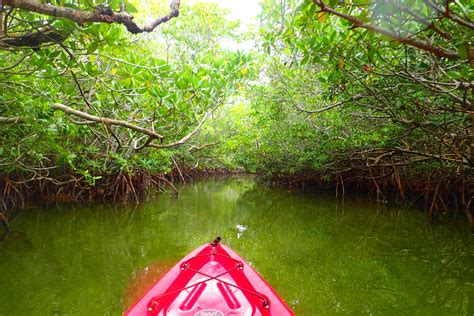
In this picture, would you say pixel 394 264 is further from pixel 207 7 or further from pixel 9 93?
pixel 207 7

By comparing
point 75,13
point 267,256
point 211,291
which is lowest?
point 267,256

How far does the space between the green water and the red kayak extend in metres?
0.53

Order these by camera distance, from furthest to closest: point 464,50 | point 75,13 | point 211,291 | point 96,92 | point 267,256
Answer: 1. point 96,92
2. point 267,256
3. point 211,291
4. point 75,13
5. point 464,50

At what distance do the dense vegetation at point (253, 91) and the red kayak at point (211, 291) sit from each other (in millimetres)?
1254

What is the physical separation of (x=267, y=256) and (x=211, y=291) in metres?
1.92

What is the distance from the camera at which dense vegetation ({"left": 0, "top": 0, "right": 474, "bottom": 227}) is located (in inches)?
86.7

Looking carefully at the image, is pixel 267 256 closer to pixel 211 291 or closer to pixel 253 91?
pixel 211 291

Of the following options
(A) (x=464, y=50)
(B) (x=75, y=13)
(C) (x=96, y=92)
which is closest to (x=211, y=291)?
(B) (x=75, y=13)

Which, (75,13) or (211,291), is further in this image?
(211,291)

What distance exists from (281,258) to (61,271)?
2360mm

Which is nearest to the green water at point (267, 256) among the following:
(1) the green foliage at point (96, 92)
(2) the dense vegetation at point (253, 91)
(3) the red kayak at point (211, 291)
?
(3) the red kayak at point (211, 291)

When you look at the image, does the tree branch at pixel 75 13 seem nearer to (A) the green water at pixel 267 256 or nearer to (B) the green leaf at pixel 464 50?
(B) the green leaf at pixel 464 50

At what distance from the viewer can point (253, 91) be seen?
7.95 meters

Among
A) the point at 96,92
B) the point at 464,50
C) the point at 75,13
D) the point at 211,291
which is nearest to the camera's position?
the point at 464,50
